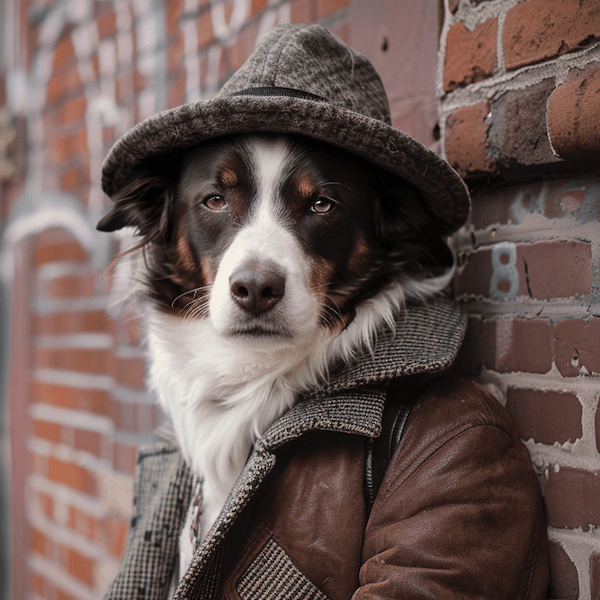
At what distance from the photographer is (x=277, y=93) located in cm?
99

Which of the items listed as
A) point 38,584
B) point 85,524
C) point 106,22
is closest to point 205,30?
point 106,22

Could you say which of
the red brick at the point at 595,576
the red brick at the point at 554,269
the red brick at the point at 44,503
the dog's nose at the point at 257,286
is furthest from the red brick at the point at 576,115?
the red brick at the point at 44,503

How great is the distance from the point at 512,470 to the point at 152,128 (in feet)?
2.87

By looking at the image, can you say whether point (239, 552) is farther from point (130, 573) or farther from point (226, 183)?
point (226, 183)

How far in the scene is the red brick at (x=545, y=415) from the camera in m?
0.97

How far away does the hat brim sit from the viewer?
95 centimetres

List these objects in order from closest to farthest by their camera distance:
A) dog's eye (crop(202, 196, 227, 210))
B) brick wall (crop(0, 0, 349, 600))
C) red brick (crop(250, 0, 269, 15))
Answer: dog's eye (crop(202, 196, 227, 210)) < red brick (crop(250, 0, 269, 15)) < brick wall (crop(0, 0, 349, 600))

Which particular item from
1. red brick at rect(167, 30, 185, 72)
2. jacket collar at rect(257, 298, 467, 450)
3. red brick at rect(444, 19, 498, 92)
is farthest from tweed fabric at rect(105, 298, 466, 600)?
red brick at rect(167, 30, 185, 72)

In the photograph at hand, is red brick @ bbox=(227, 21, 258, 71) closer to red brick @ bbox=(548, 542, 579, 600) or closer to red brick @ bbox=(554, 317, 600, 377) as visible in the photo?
red brick @ bbox=(554, 317, 600, 377)

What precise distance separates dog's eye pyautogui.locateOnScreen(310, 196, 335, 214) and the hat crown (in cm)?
18

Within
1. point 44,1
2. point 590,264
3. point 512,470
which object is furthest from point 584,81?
point 44,1

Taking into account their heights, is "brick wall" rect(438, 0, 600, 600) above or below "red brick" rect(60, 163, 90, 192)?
below

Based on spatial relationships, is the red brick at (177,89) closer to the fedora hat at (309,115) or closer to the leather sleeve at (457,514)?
the fedora hat at (309,115)

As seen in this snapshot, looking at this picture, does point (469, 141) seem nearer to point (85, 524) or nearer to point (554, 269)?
point (554, 269)
